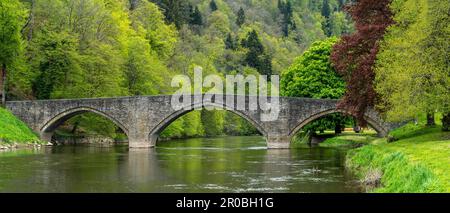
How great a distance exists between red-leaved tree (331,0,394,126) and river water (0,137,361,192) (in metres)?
4.21

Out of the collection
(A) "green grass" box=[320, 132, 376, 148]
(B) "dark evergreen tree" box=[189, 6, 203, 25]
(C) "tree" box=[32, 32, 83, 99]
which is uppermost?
(B) "dark evergreen tree" box=[189, 6, 203, 25]

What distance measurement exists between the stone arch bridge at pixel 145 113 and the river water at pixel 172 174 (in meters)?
11.5

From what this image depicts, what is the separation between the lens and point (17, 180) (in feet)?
85.2

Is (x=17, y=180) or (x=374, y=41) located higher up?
(x=374, y=41)

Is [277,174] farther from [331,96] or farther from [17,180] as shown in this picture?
[331,96]

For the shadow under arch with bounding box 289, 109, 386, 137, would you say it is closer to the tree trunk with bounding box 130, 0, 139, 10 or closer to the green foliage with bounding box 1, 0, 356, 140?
the green foliage with bounding box 1, 0, 356, 140

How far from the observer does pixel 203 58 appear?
105m

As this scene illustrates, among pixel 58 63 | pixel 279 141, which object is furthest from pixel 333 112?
pixel 58 63

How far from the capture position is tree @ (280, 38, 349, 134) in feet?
189

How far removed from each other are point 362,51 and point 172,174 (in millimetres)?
13728

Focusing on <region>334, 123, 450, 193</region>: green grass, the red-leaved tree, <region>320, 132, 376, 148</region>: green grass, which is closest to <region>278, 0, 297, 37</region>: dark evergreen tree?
<region>320, 132, 376, 148</region>: green grass

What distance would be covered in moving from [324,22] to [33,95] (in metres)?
146
